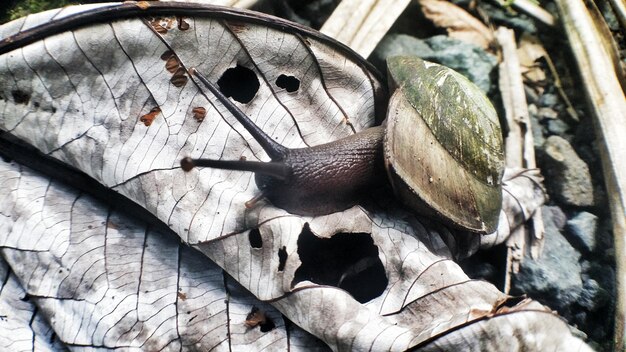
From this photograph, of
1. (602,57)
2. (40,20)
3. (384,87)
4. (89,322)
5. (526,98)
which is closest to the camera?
(89,322)

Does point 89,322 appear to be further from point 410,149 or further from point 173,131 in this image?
point 410,149

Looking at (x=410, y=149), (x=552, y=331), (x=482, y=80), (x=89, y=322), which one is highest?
(x=482, y=80)

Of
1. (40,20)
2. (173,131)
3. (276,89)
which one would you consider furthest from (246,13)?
(40,20)

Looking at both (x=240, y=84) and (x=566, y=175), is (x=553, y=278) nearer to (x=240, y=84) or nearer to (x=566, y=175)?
(x=566, y=175)

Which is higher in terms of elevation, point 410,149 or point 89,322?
point 410,149

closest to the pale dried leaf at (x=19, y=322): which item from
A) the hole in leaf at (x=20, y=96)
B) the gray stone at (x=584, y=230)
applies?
the hole in leaf at (x=20, y=96)

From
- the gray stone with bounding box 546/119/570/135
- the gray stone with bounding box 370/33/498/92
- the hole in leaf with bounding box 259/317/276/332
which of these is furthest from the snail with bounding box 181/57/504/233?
the gray stone with bounding box 546/119/570/135
